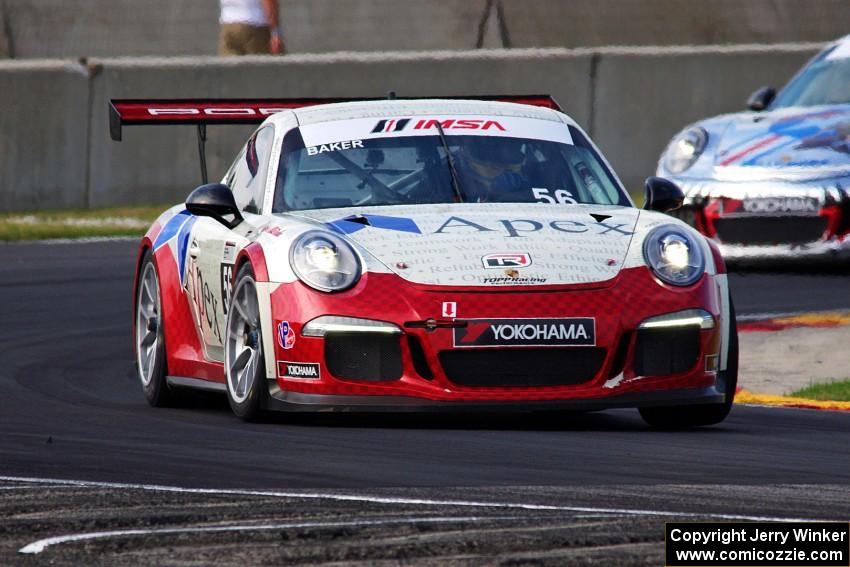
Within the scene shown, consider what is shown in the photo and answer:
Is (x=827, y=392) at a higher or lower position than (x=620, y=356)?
lower

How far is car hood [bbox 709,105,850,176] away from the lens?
46.3ft

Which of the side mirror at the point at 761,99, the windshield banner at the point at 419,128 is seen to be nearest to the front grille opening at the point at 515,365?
the windshield banner at the point at 419,128

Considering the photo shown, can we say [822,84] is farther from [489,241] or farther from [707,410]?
[489,241]

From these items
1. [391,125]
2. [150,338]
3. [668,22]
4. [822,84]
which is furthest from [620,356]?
[668,22]

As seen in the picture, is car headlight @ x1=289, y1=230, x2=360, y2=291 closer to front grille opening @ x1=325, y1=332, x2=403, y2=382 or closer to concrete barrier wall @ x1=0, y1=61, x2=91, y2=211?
front grille opening @ x1=325, y1=332, x2=403, y2=382

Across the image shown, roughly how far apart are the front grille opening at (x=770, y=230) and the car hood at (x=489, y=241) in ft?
17.9

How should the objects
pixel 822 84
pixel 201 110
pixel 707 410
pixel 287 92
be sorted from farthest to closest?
pixel 287 92, pixel 822 84, pixel 201 110, pixel 707 410

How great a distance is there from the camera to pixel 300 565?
5312 mm

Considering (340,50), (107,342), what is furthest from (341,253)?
(340,50)

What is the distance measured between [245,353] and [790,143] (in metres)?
6.44

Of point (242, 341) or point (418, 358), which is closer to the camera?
point (418, 358)

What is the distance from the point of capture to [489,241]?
8.38m

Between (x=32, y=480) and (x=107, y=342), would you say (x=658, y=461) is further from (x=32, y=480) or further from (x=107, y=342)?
(x=107, y=342)

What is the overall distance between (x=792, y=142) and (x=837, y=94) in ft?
2.43
